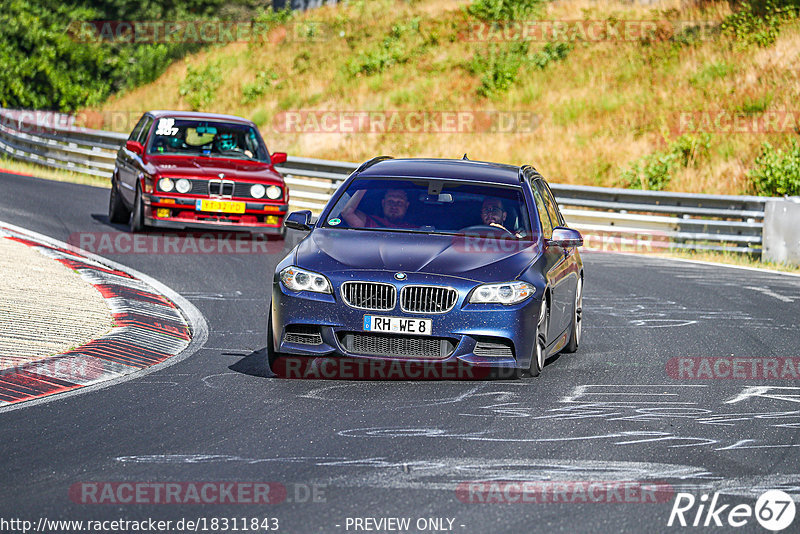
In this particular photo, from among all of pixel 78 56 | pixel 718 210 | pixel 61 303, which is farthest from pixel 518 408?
pixel 78 56

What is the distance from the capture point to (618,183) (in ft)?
94.5

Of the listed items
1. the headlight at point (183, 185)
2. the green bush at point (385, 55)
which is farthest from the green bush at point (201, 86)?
the headlight at point (183, 185)

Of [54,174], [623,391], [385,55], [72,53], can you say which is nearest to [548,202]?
[623,391]

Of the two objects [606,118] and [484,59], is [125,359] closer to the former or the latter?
[606,118]

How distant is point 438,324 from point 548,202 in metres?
2.83

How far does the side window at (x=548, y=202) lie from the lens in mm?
10859

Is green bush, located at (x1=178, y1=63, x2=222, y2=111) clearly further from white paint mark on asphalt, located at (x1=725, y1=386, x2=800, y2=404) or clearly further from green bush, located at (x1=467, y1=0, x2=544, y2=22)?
white paint mark on asphalt, located at (x1=725, y1=386, x2=800, y2=404)

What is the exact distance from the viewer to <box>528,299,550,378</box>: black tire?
9008 millimetres

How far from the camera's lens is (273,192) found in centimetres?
1806

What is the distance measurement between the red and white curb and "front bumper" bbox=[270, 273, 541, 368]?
132cm

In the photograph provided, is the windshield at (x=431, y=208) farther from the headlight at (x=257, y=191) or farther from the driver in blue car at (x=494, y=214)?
the headlight at (x=257, y=191)

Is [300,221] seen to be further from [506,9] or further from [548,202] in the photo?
[506,9]

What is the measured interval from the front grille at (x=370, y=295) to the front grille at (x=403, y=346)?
0.20 meters

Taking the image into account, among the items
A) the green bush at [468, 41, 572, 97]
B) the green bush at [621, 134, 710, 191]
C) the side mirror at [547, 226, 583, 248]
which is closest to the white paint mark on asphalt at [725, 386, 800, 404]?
the side mirror at [547, 226, 583, 248]
